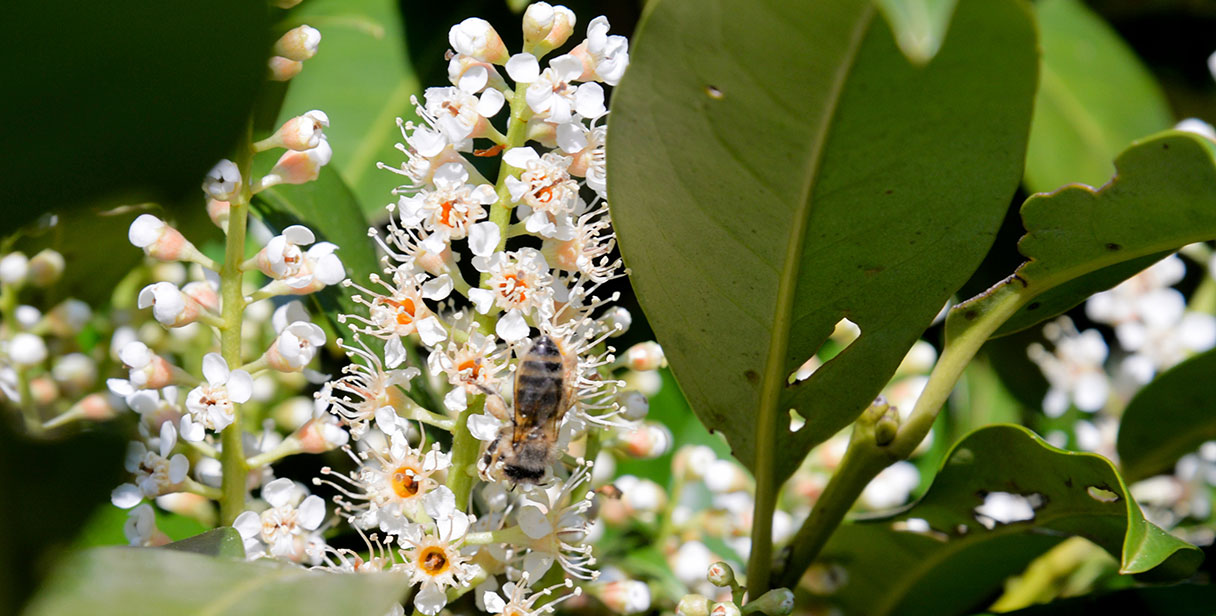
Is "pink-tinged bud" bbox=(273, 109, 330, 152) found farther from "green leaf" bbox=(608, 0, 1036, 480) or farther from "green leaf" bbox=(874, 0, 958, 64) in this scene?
"green leaf" bbox=(874, 0, 958, 64)

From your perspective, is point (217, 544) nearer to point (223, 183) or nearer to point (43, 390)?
point (223, 183)

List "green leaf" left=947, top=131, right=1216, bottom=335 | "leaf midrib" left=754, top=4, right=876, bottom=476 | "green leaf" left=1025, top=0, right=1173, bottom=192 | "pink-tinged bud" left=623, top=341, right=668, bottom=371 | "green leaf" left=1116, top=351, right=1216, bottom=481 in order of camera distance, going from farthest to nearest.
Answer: "green leaf" left=1025, top=0, right=1173, bottom=192
"green leaf" left=1116, top=351, right=1216, bottom=481
"pink-tinged bud" left=623, top=341, right=668, bottom=371
"green leaf" left=947, top=131, right=1216, bottom=335
"leaf midrib" left=754, top=4, right=876, bottom=476

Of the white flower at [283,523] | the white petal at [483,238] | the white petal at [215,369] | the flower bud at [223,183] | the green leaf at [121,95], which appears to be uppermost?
the green leaf at [121,95]

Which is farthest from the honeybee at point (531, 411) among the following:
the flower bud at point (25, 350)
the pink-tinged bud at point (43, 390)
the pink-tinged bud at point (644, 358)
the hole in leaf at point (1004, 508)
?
the pink-tinged bud at point (43, 390)

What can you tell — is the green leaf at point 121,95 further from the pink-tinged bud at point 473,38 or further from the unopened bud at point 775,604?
the unopened bud at point 775,604

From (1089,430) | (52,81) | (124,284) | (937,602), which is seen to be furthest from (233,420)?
(1089,430)

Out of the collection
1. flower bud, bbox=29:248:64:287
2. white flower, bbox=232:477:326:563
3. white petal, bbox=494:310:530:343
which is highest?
white petal, bbox=494:310:530:343

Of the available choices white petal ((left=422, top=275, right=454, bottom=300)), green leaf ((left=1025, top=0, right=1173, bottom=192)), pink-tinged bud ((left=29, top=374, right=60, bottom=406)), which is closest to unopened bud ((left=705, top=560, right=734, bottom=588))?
white petal ((left=422, top=275, right=454, bottom=300))

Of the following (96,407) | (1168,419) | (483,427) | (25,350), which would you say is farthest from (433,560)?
(1168,419)

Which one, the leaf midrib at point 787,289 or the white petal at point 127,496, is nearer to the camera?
the leaf midrib at point 787,289
